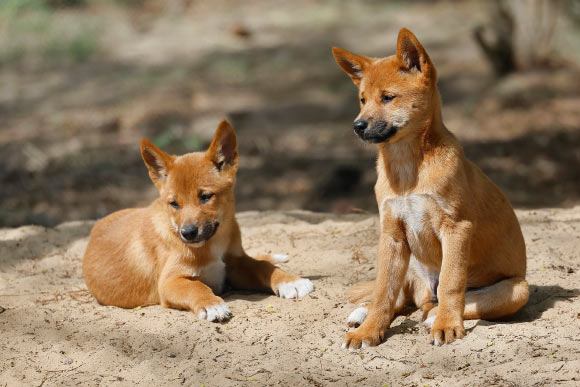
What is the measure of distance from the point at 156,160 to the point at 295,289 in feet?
5.26

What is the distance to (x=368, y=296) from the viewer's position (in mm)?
5395

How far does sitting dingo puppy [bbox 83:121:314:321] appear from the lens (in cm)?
553

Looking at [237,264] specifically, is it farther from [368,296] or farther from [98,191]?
[98,191]

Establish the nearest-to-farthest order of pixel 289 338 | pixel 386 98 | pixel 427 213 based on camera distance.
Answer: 1. pixel 427 213
2. pixel 386 98
3. pixel 289 338

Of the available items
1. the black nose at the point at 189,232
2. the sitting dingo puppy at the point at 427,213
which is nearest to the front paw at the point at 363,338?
the sitting dingo puppy at the point at 427,213

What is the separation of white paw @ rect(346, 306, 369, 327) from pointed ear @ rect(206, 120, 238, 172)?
1699 mm

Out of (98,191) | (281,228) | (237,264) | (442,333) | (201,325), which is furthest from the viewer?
(98,191)

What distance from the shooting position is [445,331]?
4.58 metres

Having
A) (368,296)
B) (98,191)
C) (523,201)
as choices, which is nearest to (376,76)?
(368,296)

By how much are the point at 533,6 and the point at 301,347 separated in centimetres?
1098

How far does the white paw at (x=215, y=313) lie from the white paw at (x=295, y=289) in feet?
1.87

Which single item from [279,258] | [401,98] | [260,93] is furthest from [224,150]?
[260,93]

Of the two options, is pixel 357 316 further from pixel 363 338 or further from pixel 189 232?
pixel 189 232

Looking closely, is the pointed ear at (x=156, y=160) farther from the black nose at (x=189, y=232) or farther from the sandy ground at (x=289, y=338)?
the sandy ground at (x=289, y=338)
